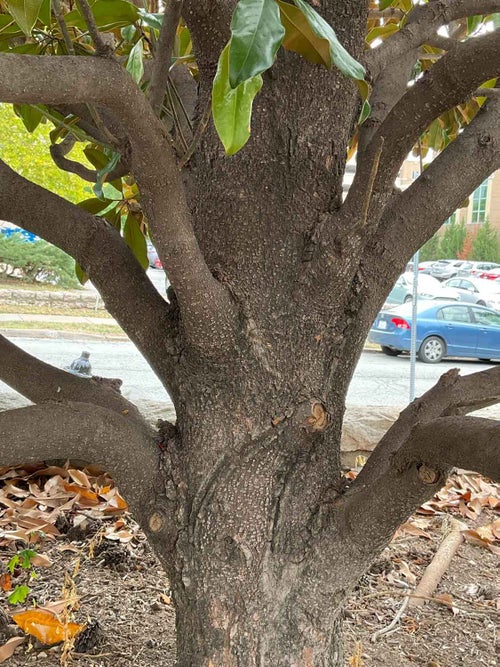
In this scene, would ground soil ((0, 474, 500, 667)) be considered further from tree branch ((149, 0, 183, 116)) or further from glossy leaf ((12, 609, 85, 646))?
tree branch ((149, 0, 183, 116))

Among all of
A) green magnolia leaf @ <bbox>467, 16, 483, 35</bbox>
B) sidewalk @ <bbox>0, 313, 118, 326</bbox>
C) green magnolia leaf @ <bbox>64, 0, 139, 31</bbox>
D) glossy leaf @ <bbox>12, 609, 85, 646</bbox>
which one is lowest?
glossy leaf @ <bbox>12, 609, 85, 646</bbox>

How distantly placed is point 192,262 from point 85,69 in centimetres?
34

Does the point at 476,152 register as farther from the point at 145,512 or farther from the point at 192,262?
the point at 145,512

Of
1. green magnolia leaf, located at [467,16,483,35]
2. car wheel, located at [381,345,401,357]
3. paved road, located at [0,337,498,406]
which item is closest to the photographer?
green magnolia leaf, located at [467,16,483,35]

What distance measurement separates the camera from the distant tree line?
44.8ft

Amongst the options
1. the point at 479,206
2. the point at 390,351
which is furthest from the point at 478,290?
the point at 479,206

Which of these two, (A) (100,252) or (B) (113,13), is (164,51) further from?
(A) (100,252)

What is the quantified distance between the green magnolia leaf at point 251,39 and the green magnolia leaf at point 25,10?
340 mm

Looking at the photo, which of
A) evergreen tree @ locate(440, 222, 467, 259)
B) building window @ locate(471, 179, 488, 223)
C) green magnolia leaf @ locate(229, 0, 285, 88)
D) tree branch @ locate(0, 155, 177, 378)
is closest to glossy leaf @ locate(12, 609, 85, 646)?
tree branch @ locate(0, 155, 177, 378)

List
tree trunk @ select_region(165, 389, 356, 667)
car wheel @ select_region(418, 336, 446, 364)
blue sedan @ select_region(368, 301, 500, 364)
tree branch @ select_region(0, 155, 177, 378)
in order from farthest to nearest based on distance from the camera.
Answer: car wheel @ select_region(418, 336, 446, 364)
blue sedan @ select_region(368, 301, 500, 364)
tree branch @ select_region(0, 155, 177, 378)
tree trunk @ select_region(165, 389, 356, 667)

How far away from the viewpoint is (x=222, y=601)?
4.01 feet

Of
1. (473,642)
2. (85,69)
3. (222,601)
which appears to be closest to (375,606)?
(473,642)

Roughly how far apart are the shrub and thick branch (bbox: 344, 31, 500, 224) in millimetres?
8918

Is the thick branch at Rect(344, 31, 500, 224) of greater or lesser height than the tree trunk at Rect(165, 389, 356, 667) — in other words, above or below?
above
